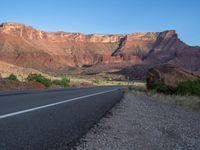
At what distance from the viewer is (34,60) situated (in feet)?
559

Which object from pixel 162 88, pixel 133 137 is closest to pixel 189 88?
pixel 162 88

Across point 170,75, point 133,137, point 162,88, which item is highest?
point 170,75

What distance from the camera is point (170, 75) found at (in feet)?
114

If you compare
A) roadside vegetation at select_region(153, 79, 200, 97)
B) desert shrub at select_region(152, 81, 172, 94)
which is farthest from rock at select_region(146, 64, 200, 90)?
roadside vegetation at select_region(153, 79, 200, 97)

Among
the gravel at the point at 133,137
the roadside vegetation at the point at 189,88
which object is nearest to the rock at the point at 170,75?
the roadside vegetation at the point at 189,88

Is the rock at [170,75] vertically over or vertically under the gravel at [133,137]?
over

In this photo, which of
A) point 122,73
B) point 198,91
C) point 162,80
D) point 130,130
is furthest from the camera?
point 122,73

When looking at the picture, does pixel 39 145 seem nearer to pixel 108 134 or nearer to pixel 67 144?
pixel 67 144

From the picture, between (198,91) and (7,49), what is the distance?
143 metres

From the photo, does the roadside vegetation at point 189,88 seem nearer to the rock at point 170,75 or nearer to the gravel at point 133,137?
the rock at point 170,75

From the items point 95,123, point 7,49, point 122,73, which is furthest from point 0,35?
point 95,123

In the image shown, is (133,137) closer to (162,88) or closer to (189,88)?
(189,88)

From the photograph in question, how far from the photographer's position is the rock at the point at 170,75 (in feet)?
112

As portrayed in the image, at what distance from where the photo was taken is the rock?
112 ft
